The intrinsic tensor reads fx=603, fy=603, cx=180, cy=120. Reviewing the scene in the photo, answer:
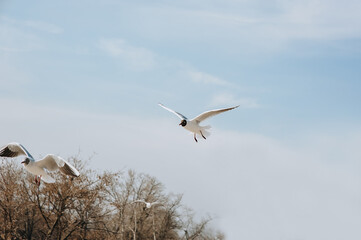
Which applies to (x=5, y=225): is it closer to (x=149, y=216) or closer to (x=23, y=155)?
(x=23, y=155)

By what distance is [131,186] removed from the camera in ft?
181

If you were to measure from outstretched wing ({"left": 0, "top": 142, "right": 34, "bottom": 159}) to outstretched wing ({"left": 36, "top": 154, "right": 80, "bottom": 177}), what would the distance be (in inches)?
28.9

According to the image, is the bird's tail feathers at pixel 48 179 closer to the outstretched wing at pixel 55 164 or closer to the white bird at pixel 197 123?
the outstretched wing at pixel 55 164

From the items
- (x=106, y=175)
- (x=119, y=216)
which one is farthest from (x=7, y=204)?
(x=119, y=216)

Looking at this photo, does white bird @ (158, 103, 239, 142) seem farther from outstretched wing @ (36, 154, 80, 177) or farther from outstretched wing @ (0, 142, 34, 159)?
outstretched wing @ (0, 142, 34, 159)

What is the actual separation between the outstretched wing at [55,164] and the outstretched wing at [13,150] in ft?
2.41

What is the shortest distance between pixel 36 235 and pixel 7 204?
13.7m

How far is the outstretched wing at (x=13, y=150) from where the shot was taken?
19.9 meters

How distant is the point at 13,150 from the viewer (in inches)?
791

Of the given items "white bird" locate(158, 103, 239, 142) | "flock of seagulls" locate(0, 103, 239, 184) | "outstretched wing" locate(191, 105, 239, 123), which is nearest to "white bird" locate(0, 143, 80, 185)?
"flock of seagulls" locate(0, 103, 239, 184)

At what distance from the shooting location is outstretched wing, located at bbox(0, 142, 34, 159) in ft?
65.3

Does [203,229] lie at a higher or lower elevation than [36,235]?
higher

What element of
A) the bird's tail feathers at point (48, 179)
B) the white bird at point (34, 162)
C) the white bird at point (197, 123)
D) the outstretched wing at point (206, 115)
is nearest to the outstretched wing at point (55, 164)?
the white bird at point (34, 162)

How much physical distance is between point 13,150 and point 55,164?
163cm
